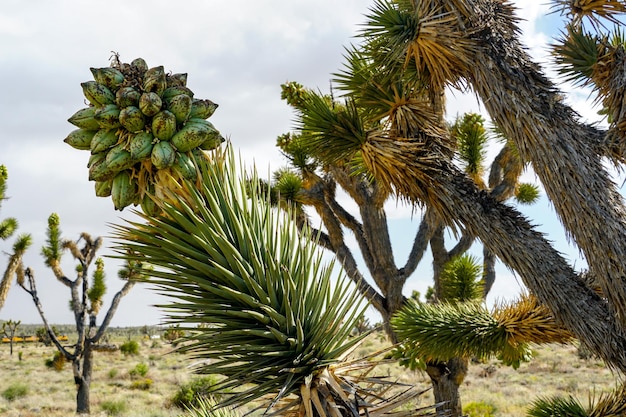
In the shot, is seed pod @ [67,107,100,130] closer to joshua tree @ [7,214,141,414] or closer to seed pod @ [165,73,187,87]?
seed pod @ [165,73,187,87]

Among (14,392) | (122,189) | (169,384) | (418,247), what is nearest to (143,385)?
(169,384)

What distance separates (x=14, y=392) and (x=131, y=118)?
20.6 m

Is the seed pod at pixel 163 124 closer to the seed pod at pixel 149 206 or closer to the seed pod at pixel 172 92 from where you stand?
the seed pod at pixel 172 92

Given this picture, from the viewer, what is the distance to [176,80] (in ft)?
7.61

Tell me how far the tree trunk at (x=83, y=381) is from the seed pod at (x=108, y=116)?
15857mm

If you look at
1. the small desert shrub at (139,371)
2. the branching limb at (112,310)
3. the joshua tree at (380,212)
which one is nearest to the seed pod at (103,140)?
the joshua tree at (380,212)

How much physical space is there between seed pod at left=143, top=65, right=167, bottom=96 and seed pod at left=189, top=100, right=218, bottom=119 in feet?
0.46

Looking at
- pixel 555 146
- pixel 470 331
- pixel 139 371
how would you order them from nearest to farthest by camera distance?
pixel 555 146 < pixel 470 331 < pixel 139 371

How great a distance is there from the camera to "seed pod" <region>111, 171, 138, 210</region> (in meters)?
2.25

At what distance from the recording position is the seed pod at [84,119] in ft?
7.28

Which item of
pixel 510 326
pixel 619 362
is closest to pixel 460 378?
pixel 510 326

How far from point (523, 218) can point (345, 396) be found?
3030 millimetres

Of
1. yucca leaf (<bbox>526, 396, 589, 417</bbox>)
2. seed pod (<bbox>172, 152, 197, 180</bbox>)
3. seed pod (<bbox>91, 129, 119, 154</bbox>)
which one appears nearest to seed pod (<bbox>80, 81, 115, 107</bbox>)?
seed pod (<bbox>91, 129, 119, 154</bbox>)

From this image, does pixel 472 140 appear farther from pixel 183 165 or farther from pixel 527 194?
pixel 183 165
